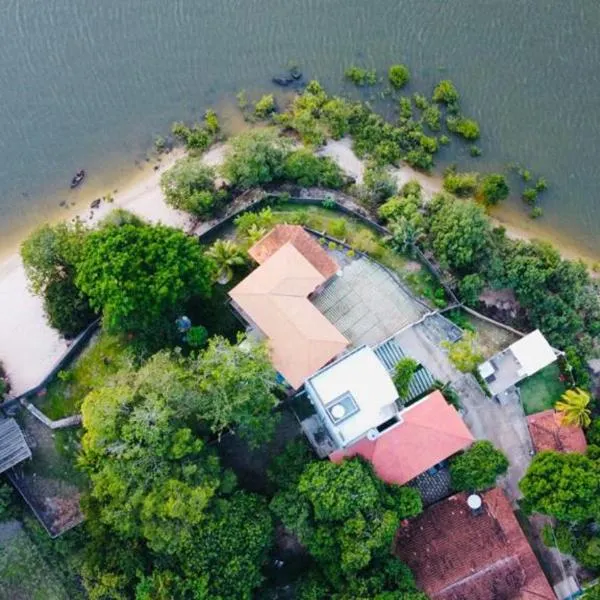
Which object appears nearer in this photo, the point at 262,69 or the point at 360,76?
the point at 360,76

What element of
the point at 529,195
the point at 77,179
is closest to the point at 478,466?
the point at 529,195

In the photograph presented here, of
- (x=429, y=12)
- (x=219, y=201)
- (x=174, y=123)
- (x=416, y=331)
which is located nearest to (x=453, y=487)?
(x=416, y=331)

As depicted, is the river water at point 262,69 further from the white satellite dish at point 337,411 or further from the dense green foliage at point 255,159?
the white satellite dish at point 337,411

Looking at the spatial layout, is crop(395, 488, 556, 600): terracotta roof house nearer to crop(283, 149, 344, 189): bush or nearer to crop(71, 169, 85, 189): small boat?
crop(283, 149, 344, 189): bush

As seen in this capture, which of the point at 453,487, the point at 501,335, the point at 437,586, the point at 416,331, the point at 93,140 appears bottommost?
the point at 437,586

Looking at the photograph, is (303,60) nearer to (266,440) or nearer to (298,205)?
(298,205)

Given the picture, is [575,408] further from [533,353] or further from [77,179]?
[77,179]

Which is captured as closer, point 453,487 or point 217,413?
point 217,413
